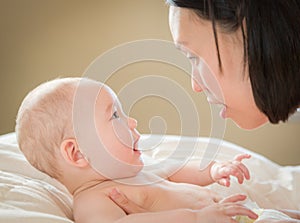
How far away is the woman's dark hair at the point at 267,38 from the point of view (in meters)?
0.97

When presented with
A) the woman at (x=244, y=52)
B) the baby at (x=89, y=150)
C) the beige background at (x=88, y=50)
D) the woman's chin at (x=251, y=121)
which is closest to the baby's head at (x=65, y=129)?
the baby at (x=89, y=150)

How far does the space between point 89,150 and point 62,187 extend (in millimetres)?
112

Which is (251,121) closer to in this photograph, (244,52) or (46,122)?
(244,52)

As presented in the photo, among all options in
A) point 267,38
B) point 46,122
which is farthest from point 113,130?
point 267,38

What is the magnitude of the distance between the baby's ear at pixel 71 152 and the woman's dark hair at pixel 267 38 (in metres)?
0.37

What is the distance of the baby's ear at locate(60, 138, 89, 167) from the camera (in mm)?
1121

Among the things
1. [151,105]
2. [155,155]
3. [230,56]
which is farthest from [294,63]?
[151,105]

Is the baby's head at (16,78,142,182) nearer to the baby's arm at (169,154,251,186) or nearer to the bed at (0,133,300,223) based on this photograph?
the bed at (0,133,300,223)

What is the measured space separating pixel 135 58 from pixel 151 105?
0.78 meters

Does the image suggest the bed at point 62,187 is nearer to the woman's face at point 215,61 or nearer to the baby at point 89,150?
the baby at point 89,150

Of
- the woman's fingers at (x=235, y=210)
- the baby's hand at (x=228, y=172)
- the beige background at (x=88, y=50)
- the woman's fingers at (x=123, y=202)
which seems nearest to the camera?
the woman's fingers at (x=235, y=210)

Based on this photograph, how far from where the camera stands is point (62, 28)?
217cm

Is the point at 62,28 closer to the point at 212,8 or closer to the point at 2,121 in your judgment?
the point at 2,121

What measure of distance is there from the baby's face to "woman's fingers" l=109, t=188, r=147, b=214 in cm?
9
